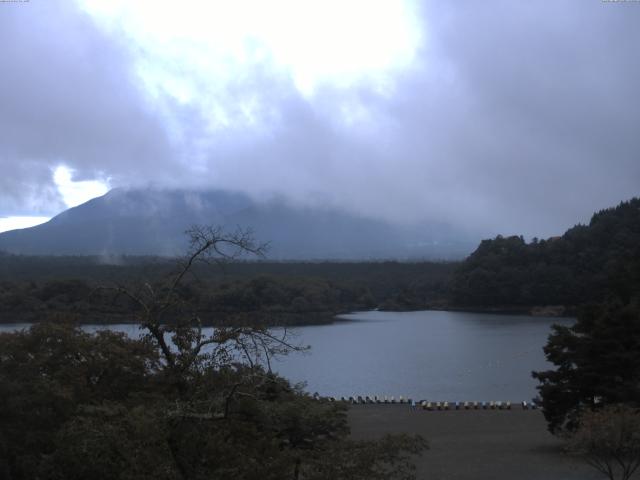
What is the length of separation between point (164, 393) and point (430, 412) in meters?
16.5

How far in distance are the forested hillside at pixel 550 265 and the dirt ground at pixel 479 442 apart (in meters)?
40.4

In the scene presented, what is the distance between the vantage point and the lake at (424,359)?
2797 centimetres

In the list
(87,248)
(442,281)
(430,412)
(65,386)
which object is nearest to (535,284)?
(442,281)

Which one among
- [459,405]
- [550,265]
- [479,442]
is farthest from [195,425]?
[550,265]

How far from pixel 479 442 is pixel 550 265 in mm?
51810

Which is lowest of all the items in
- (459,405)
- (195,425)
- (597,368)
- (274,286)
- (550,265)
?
(459,405)

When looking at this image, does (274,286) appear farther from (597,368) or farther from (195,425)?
(195,425)

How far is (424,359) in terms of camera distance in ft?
120

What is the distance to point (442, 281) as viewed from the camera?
3182 inches

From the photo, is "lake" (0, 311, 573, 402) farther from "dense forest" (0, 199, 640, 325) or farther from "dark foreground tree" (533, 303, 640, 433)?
"dark foreground tree" (533, 303, 640, 433)

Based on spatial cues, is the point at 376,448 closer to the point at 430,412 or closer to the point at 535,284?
the point at 430,412

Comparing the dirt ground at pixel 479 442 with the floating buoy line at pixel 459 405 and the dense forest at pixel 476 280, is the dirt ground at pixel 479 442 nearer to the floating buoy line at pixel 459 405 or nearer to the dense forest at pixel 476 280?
the floating buoy line at pixel 459 405

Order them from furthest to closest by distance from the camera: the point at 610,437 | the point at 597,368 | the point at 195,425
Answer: the point at 597,368 < the point at 610,437 < the point at 195,425

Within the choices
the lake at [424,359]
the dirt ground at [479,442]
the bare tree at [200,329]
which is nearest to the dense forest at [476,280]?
the lake at [424,359]
